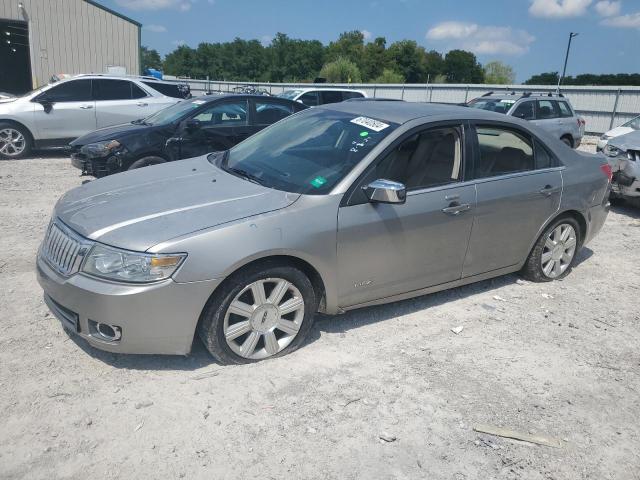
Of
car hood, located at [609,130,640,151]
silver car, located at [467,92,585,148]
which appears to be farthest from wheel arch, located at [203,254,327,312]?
silver car, located at [467,92,585,148]

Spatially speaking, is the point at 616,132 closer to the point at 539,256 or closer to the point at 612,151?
the point at 612,151

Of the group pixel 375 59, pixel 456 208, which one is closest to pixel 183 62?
pixel 375 59

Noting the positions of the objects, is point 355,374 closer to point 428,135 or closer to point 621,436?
point 621,436

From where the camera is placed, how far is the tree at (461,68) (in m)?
89.6

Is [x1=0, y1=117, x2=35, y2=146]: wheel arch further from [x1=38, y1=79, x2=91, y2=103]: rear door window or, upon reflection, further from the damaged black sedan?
the damaged black sedan

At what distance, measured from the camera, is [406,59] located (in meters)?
84.1

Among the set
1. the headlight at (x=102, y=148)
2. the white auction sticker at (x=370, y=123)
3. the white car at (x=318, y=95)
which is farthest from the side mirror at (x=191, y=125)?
the white car at (x=318, y=95)

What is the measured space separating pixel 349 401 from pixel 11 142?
402 inches

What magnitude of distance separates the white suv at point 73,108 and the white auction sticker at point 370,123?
8476mm

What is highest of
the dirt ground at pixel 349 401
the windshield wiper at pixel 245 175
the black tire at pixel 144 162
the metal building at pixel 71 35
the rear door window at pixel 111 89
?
the metal building at pixel 71 35

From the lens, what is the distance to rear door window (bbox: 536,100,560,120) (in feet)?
45.3

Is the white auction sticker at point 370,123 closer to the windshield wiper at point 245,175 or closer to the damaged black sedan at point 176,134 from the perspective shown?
the windshield wiper at point 245,175

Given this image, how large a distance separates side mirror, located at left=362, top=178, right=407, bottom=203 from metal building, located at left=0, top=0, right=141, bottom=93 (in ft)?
66.1

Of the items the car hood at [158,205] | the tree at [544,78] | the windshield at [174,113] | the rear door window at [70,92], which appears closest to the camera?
the car hood at [158,205]
